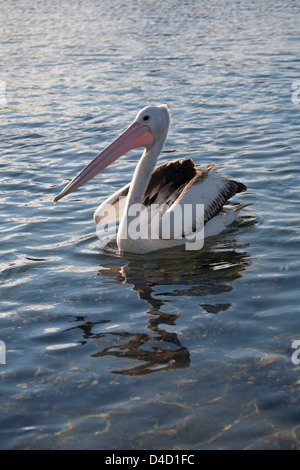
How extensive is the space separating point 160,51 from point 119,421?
11.5m

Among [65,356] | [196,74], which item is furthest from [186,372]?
[196,74]

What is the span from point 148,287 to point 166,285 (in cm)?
13

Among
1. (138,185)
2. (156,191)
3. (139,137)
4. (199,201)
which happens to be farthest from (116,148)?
(199,201)

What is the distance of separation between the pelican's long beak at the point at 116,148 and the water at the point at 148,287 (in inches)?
24.9

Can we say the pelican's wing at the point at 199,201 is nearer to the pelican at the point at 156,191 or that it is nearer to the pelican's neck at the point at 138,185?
the pelican at the point at 156,191

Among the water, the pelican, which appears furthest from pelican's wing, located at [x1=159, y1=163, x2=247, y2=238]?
the water

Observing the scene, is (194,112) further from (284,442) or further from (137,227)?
(284,442)

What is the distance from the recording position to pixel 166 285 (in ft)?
15.9

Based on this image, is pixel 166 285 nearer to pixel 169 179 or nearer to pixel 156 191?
pixel 156 191

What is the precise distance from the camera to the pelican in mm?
5371

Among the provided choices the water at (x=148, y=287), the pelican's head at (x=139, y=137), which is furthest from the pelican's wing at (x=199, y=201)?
the pelican's head at (x=139, y=137)

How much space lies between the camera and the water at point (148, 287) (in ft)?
10.9

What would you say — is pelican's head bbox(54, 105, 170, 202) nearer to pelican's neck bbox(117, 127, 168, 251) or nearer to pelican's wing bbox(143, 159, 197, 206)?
pelican's neck bbox(117, 127, 168, 251)

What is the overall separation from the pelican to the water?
16cm
